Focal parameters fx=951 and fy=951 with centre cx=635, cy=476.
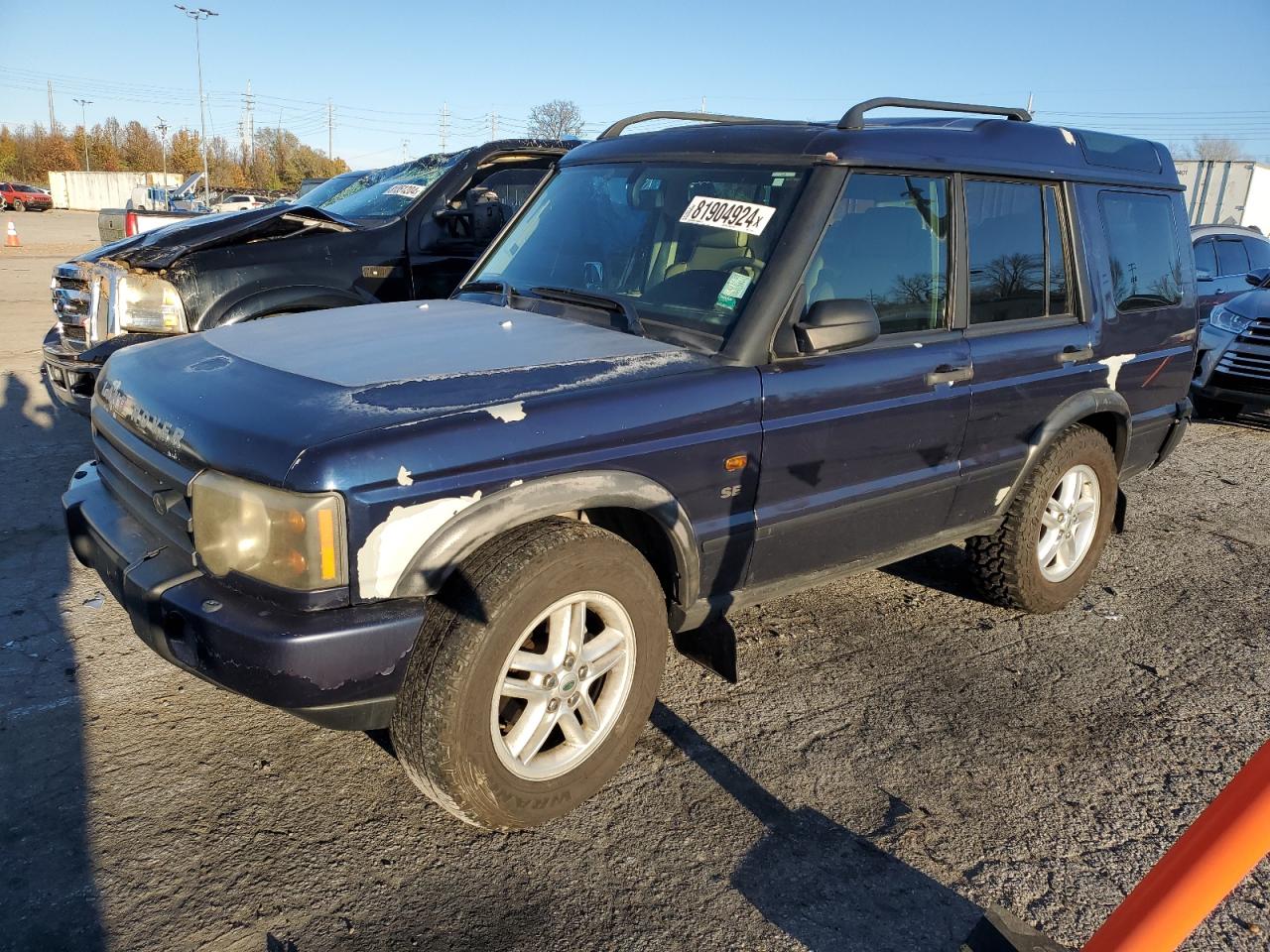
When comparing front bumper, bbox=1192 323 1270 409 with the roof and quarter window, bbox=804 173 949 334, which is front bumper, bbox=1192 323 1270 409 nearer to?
the roof

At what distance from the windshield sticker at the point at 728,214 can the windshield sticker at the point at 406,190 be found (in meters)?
3.52

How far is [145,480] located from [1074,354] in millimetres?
3522

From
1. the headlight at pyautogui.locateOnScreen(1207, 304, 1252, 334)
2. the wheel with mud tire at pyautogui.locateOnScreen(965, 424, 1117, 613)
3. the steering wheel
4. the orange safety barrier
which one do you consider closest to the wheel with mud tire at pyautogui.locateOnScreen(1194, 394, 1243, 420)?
the headlight at pyautogui.locateOnScreen(1207, 304, 1252, 334)

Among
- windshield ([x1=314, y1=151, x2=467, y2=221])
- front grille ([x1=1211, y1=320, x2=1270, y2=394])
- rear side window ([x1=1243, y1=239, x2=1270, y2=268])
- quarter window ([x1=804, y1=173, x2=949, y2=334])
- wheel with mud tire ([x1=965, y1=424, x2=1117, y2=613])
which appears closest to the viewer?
quarter window ([x1=804, y1=173, x2=949, y2=334])

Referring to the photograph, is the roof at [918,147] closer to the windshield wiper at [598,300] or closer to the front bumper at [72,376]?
the windshield wiper at [598,300]

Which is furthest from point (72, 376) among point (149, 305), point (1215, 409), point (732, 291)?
point (1215, 409)

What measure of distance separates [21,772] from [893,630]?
3220 mm

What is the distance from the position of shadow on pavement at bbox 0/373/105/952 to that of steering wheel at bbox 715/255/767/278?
2.57 meters

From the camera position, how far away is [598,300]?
135 inches

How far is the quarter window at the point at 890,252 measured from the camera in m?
3.25

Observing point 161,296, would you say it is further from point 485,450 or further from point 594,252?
point 485,450

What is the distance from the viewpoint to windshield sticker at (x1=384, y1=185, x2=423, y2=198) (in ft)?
21.1

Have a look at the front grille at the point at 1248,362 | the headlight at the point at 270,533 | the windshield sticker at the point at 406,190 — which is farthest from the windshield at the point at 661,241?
the front grille at the point at 1248,362

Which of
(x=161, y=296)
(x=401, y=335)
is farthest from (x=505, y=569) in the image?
(x=161, y=296)
